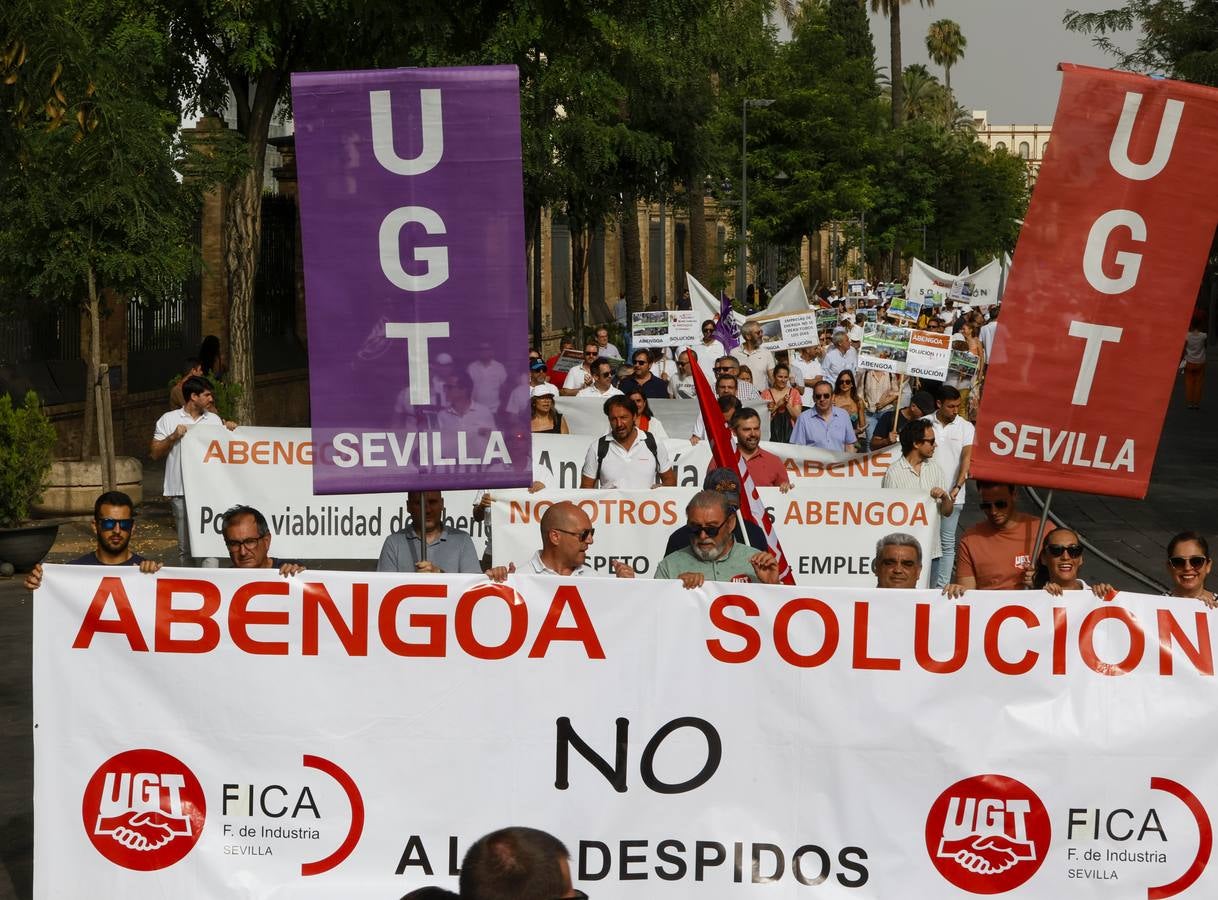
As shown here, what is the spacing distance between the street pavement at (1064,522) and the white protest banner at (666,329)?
11.6ft

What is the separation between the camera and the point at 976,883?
612 centimetres

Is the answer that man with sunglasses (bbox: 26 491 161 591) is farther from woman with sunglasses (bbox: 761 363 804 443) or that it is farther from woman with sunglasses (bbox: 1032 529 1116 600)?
woman with sunglasses (bbox: 761 363 804 443)

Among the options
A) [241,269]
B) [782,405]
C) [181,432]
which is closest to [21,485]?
[181,432]

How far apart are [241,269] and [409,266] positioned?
466 inches

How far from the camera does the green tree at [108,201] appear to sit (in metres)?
15.1

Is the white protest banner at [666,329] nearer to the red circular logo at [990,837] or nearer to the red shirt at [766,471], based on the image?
the red shirt at [766,471]

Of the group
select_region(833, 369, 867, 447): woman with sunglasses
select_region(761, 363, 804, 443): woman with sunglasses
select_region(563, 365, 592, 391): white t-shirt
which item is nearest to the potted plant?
select_region(563, 365, 592, 391): white t-shirt

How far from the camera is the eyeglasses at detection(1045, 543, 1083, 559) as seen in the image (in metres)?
7.26

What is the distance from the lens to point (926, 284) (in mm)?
29969

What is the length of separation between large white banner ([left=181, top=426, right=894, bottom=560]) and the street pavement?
1425 mm

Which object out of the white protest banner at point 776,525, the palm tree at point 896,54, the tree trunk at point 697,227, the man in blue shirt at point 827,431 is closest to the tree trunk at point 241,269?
the man in blue shirt at point 827,431

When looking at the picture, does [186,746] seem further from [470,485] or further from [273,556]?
[273,556]

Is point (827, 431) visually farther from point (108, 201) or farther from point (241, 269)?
point (241, 269)

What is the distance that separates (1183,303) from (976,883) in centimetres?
218
